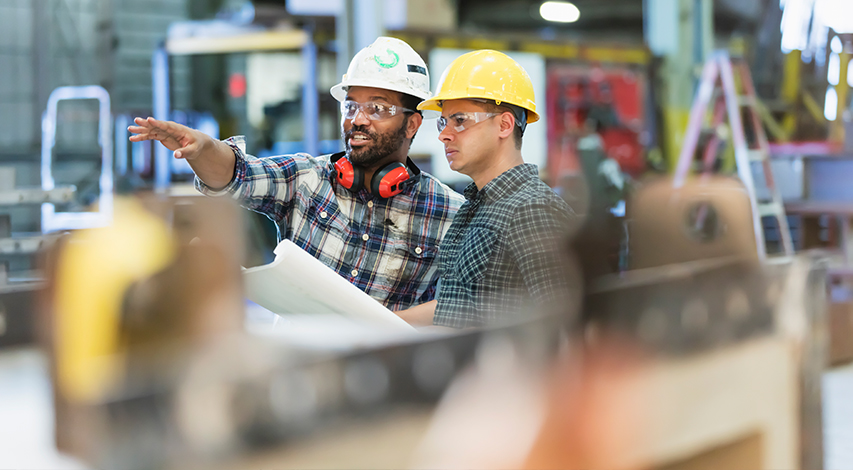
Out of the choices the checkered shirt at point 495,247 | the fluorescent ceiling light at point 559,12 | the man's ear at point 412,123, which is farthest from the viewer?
the fluorescent ceiling light at point 559,12

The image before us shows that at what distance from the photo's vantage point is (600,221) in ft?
1.81

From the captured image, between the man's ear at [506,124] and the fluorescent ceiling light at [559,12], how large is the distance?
12.3 m

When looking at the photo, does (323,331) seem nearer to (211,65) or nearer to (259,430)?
(259,430)

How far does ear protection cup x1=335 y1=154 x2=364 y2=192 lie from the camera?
2213 millimetres

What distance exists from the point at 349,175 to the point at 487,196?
1.59 feet

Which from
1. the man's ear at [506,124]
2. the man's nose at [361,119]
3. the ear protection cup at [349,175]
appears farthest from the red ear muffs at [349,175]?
the man's ear at [506,124]

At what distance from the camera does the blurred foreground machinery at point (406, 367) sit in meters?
0.47

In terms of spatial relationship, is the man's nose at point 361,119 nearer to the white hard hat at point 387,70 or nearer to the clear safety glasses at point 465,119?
the white hard hat at point 387,70

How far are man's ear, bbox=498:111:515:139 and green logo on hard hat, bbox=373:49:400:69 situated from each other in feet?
1.41

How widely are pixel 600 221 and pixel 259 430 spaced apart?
10.5 inches

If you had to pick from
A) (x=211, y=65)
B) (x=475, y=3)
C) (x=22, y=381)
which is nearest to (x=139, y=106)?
(x=211, y=65)

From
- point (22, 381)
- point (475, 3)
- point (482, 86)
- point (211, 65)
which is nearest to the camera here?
point (22, 381)

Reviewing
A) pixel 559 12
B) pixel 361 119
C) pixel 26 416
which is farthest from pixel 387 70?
pixel 559 12

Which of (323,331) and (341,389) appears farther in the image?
(323,331)
